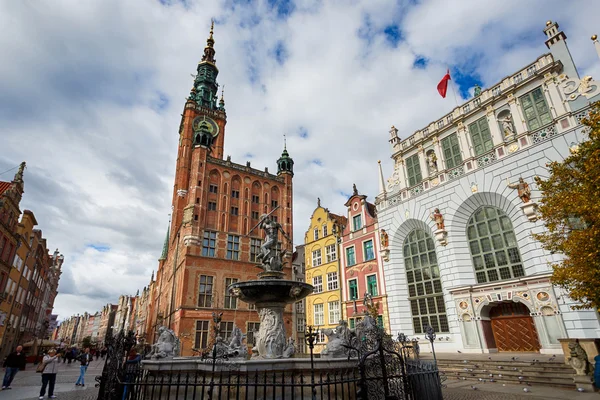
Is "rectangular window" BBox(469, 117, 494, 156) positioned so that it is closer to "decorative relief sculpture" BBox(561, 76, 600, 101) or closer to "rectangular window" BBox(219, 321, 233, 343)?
"decorative relief sculpture" BBox(561, 76, 600, 101)

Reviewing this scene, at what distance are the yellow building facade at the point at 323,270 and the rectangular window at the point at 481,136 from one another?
1375 cm

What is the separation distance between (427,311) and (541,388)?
1138 cm

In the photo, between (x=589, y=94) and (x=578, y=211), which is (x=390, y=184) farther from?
(x=578, y=211)

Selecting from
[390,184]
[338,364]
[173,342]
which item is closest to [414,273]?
[390,184]

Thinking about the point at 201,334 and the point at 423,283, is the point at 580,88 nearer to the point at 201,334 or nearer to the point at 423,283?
the point at 423,283

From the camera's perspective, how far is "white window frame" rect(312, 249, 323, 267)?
32.1 meters

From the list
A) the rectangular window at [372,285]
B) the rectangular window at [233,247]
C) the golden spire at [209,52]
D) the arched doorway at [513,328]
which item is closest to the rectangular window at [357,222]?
the rectangular window at [372,285]

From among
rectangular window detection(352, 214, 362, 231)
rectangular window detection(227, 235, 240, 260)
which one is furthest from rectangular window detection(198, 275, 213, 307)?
rectangular window detection(352, 214, 362, 231)

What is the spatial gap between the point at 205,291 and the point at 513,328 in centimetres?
2324

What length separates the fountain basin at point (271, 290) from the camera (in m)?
10.6

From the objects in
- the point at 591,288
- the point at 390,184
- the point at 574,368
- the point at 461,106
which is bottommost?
the point at 574,368

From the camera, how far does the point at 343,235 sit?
1185 inches

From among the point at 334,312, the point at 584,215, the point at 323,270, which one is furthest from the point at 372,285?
the point at 584,215

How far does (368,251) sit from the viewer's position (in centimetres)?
2750
